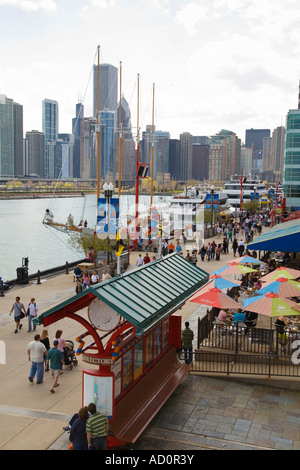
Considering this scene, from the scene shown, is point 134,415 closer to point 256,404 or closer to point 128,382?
point 128,382

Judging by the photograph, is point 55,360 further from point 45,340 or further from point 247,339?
point 247,339

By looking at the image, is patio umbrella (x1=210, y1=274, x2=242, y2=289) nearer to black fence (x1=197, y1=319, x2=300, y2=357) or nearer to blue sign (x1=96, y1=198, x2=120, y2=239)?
black fence (x1=197, y1=319, x2=300, y2=357)

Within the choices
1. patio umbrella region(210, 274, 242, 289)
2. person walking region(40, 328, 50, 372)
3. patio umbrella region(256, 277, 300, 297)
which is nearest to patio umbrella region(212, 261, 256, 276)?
patio umbrella region(210, 274, 242, 289)

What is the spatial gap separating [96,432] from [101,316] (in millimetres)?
2134

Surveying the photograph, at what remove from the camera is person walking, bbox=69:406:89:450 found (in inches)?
335

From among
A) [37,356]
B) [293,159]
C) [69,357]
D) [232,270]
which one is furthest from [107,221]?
[293,159]

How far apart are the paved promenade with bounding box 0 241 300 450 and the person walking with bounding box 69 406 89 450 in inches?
42.3

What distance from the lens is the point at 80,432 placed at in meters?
8.51

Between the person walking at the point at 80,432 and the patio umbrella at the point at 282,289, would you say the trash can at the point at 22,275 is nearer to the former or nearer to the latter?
the patio umbrella at the point at 282,289

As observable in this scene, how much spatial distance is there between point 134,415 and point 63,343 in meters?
4.47

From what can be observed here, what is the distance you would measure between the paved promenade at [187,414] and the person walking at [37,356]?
0.24m

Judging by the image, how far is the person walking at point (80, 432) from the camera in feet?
27.9

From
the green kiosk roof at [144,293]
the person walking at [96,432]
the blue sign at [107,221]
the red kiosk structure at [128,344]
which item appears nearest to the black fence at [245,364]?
the red kiosk structure at [128,344]
